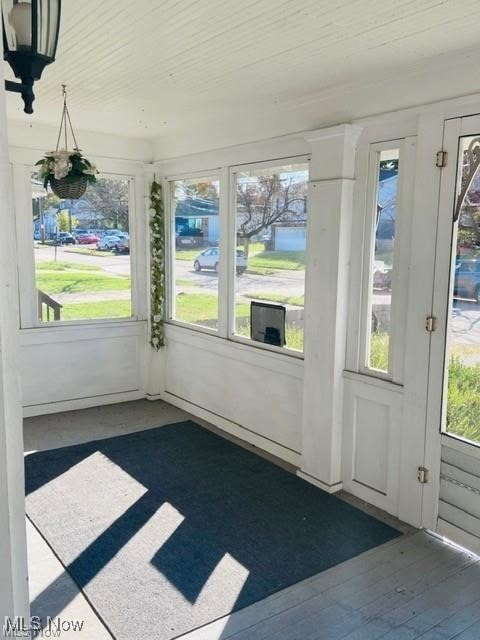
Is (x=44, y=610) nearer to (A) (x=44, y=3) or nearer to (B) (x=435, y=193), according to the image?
(A) (x=44, y=3)

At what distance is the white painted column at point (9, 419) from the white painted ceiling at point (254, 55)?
5.48ft

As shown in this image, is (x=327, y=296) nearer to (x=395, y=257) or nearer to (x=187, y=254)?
(x=395, y=257)

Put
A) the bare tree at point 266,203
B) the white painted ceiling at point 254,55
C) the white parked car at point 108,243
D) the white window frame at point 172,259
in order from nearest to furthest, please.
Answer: the white painted ceiling at point 254,55
the bare tree at point 266,203
the white window frame at point 172,259
the white parked car at point 108,243

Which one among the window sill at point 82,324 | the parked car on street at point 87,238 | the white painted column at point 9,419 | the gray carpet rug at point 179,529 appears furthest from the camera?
the parked car on street at point 87,238

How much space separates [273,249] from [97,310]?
2.06m

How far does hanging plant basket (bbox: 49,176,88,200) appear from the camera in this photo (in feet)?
11.5

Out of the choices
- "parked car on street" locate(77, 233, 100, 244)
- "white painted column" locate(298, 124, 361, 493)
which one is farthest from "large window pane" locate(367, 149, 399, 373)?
"parked car on street" locate(77, 233, 100, 244)

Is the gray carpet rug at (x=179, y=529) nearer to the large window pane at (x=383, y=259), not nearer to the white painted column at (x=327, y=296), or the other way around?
the white painted column at (x=327, y=296)

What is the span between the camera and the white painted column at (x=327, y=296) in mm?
3273

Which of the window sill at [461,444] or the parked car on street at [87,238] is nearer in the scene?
the window sill at [461,444]

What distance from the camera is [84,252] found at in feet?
16.5

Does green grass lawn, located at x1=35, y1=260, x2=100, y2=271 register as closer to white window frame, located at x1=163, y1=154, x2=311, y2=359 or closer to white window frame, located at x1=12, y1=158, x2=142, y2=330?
white window frame, located at x1=12, y1=158, x2=142, y2=330

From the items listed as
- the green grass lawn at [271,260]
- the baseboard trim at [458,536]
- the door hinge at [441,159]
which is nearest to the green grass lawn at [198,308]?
the green grass lawn at [271,260]

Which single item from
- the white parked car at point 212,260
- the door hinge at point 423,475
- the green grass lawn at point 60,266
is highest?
the white parked car at point 212,260
